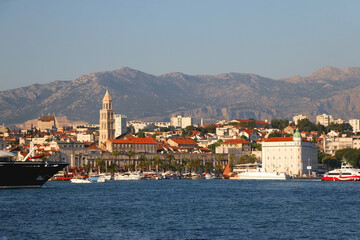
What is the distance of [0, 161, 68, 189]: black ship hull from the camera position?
8762cm

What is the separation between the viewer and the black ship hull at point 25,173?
87625 millimetres

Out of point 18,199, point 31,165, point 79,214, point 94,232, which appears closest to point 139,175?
point 31,165

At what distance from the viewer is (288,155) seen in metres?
188

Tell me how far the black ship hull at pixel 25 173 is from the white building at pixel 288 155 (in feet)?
327

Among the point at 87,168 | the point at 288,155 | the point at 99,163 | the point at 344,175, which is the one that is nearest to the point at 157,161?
the point at 99,163

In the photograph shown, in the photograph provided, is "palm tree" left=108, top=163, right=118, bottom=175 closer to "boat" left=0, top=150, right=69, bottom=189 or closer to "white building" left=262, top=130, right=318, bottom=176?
"white building" left=262, top=130, right=318, bottom=176

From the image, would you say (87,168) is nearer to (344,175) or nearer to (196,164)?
(196,164)

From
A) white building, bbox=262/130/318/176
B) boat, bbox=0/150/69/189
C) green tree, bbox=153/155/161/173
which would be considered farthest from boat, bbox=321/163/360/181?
boat, bbox=0/150/69/189

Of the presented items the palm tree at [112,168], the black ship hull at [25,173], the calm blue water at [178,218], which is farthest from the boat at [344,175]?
the calm blue water at [178,218]

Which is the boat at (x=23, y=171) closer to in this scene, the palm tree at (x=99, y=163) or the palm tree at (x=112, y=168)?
the palm tree at (x=112, y=168)

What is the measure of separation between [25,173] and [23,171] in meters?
0.86

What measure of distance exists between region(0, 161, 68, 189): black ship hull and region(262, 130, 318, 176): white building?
9976cm

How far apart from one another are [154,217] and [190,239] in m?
12.4

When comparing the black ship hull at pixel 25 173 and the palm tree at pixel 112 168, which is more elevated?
the palm tree at pixel 112 168
